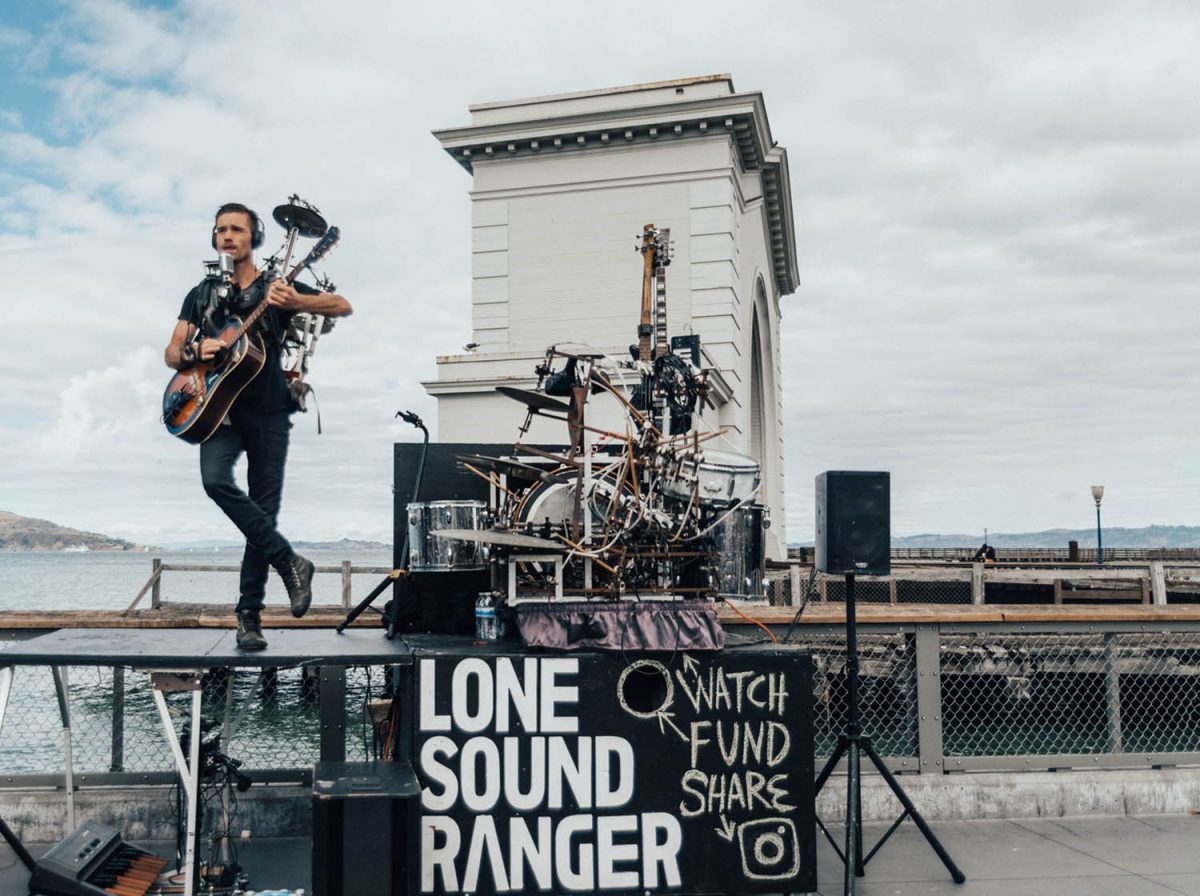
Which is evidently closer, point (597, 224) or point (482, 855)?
point (482, 855)

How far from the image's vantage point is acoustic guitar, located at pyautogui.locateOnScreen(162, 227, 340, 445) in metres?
5.06

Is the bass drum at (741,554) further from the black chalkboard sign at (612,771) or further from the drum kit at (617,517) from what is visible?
the black chalkboard sign at (612,771)

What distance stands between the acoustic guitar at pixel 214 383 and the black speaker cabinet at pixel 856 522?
3.17 meters

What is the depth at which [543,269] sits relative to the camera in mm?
22016

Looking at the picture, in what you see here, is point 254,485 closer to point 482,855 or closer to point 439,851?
point 439,851

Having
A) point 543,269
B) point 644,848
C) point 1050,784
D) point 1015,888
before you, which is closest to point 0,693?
point 644,848

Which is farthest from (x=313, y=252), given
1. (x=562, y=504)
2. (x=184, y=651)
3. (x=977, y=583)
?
(x=977, y=583)

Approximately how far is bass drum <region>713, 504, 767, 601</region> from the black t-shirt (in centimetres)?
255

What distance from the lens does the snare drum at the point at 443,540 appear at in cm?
570

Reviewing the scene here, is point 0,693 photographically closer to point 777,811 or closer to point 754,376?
point 777,811

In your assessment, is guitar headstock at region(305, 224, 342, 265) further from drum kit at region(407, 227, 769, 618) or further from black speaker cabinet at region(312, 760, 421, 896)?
black speaker cabinet at region(312, 760, 421, 896)

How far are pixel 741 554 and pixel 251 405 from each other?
287cm

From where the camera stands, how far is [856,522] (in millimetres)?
5375

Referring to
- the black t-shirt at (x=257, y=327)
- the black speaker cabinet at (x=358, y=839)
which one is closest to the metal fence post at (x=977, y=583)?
the black t-shirt at (x=257, y=327)
